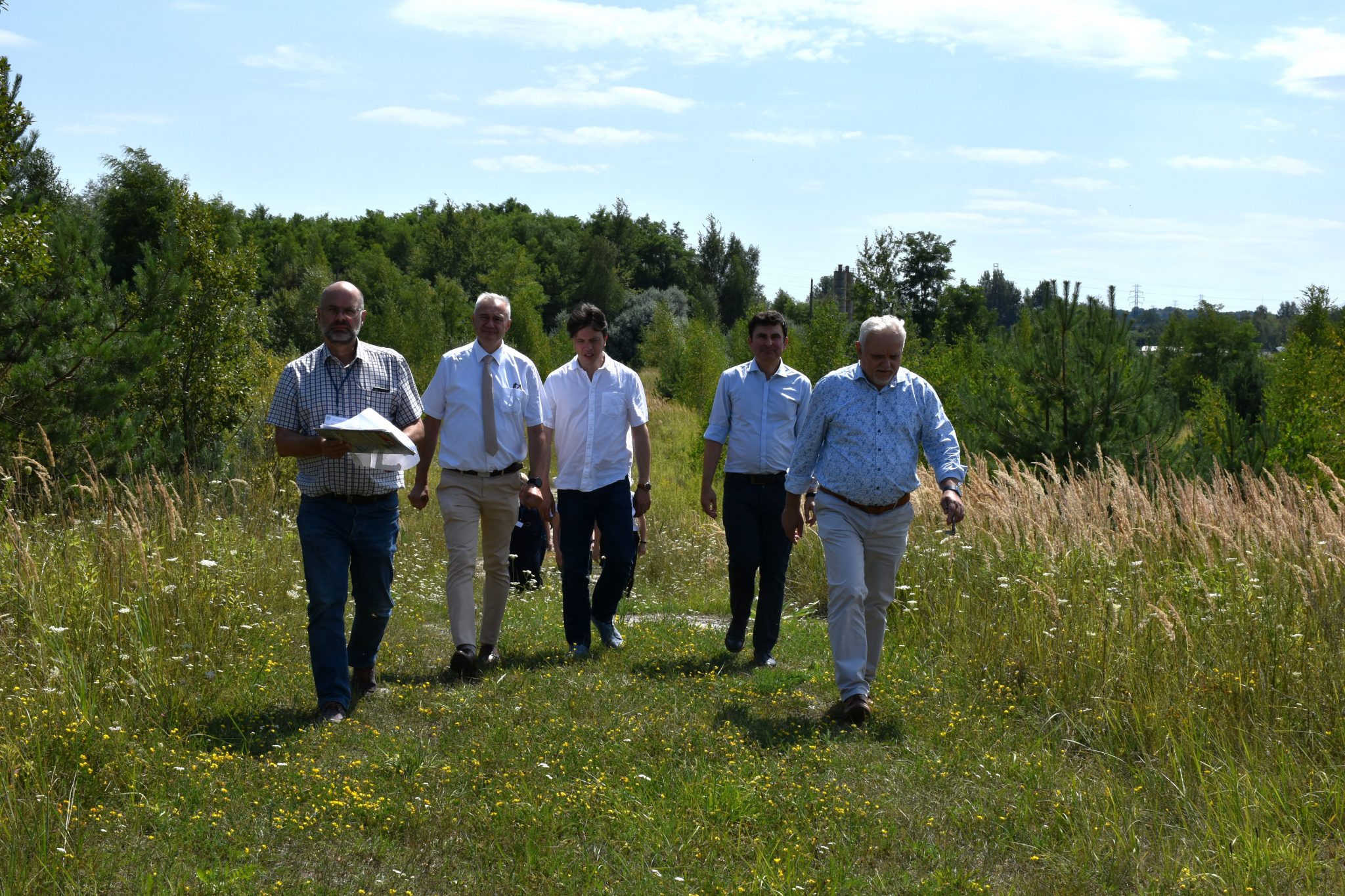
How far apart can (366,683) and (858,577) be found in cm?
262

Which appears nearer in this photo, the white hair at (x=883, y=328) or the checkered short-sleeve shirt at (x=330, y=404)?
the checkered short-sleeve shirt at (x=330, y=404)

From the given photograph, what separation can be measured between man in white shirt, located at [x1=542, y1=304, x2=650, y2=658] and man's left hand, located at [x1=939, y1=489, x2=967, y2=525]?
2201 millimetres

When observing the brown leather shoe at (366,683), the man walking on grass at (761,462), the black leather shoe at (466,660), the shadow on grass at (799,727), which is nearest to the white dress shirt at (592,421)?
the man walking on grass at (761,462)

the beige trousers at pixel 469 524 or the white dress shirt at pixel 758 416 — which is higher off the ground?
the white dress shirt at pixel 758 416

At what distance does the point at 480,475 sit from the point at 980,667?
3006 millimetres

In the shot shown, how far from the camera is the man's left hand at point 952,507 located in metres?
5.63

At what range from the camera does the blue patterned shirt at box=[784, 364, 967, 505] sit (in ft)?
19.3

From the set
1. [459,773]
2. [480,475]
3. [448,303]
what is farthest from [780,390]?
[448,303]

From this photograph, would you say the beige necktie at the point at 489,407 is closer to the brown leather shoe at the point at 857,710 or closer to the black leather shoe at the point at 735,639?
the black leather shoe at the point at 735,639

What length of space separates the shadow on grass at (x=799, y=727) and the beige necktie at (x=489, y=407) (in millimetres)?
1925

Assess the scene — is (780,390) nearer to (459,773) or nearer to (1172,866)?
(459,773)

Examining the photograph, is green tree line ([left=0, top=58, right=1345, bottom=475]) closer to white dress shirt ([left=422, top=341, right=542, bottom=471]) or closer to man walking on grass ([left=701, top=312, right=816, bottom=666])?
white dress shirt ([left=422, top=341, right=542, bottom=471])

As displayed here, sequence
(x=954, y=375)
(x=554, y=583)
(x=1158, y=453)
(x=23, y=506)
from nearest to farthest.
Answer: (x=23, y=506) < (x=554, y=583) < (x=1158, y=453) < (x=954, y=375)

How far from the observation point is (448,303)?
46.6 meters
